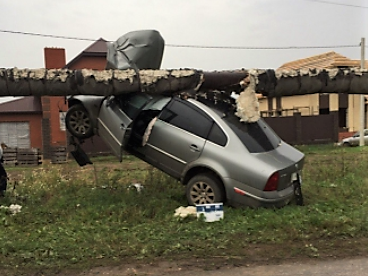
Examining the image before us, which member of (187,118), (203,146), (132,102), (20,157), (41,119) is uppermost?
(132,102)

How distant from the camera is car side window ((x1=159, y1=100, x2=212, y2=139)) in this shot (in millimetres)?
6797

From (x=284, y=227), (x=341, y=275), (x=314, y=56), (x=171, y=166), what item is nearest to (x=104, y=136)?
(x=171, y=166)

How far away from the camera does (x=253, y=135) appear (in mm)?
6828

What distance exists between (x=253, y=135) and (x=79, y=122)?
3589mm

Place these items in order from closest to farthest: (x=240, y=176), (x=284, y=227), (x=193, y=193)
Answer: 1. (x=284, y=227)
2. (x=240, y=176)
3. (x=193, y=193)

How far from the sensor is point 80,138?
321 inches

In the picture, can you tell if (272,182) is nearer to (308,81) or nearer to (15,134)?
(308,81)

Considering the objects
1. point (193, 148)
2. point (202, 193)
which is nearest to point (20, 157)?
point (193, 148)

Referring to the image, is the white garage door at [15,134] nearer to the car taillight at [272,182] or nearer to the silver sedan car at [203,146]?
the silver sedan car at [203,146]

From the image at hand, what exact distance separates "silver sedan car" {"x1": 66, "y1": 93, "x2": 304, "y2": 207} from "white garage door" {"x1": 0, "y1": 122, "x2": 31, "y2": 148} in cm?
1750

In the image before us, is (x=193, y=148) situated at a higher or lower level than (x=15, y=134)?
higher

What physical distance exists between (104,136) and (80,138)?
80 centimetres

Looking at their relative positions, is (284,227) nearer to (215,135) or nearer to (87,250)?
(215,135)

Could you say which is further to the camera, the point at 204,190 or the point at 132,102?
the point at 132,102
